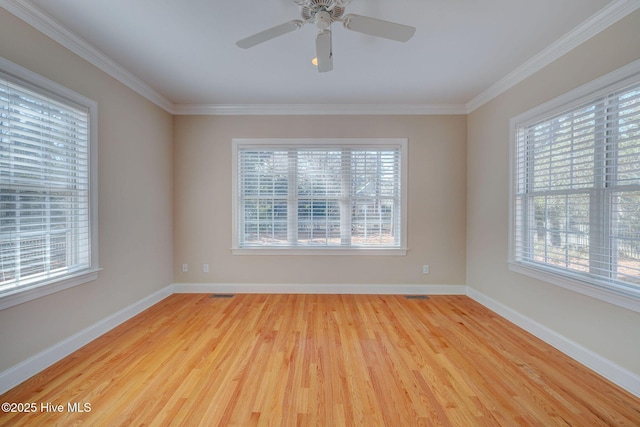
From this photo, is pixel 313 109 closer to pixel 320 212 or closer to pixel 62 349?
pixel 320 212

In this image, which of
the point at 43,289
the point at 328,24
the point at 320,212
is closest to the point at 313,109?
the point at 320,212

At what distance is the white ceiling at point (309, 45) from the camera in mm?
1847

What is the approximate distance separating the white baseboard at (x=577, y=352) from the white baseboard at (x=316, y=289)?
0.71 meters

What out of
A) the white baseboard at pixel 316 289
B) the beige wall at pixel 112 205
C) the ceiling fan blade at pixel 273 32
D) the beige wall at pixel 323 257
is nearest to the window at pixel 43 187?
the beige wall at pixel 112 205

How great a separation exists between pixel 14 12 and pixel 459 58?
355cm

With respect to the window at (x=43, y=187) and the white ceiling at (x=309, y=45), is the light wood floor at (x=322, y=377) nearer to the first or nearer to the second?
the window at (x=43, y=187)

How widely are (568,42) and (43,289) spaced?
15.3 feet

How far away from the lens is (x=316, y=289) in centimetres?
368

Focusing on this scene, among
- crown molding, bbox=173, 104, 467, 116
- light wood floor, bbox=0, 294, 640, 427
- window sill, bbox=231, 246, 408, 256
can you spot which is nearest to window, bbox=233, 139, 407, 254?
window sill, bbox=231, 246, 408, 256

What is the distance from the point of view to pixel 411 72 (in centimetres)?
272

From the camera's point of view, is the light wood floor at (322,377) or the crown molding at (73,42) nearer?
the light wood floor at (322,377)

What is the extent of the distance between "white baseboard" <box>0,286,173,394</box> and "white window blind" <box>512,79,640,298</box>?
4.27 metres

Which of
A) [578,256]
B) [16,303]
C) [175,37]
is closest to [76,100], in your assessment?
[175,37]

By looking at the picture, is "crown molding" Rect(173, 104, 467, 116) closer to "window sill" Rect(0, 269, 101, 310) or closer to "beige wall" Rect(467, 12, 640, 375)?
"beige wall" Rect(467, 12, 640, 375)
